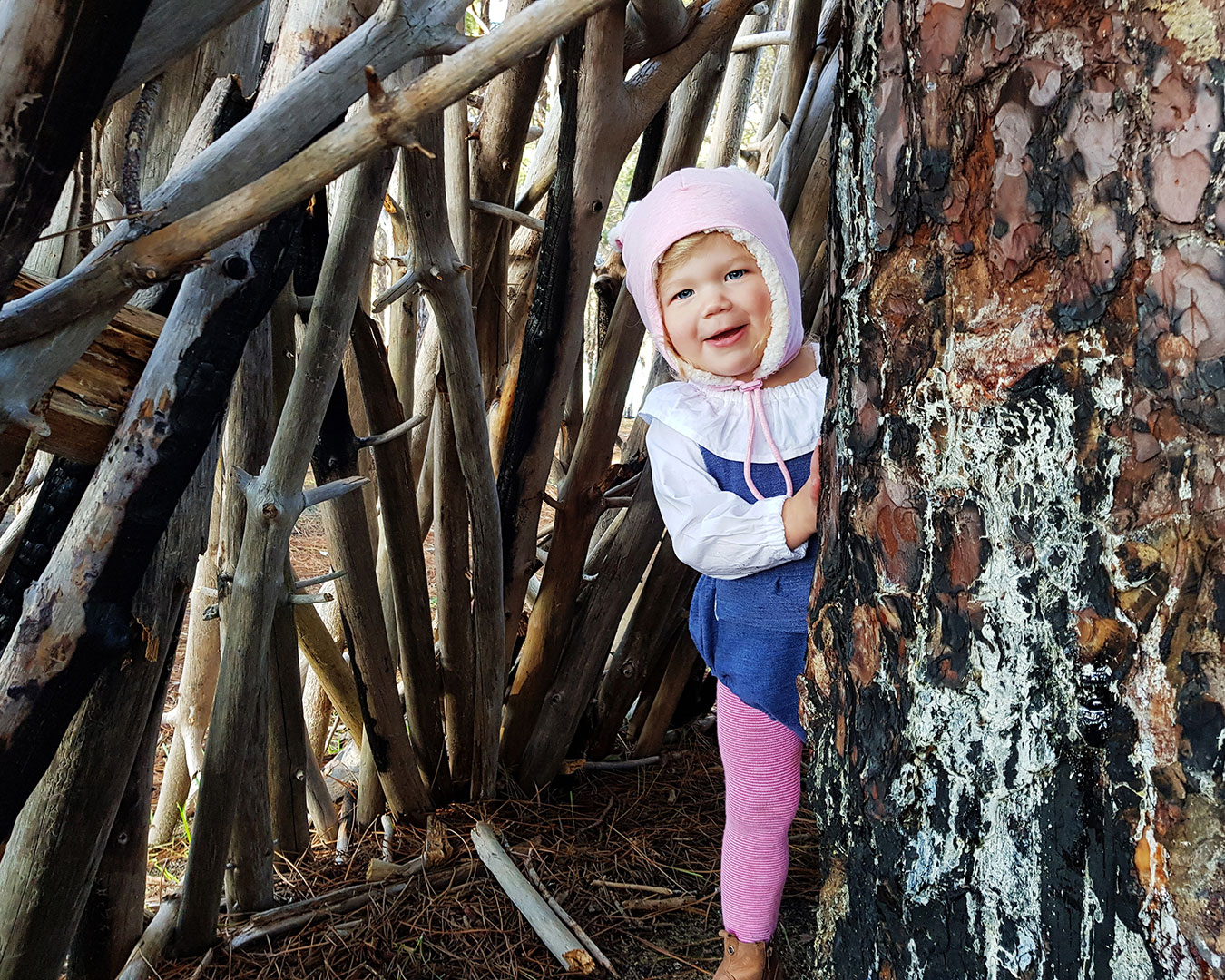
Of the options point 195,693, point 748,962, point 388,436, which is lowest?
point 748,962

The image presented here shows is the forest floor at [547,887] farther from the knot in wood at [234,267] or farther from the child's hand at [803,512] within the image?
the knot in wood at [234,267]

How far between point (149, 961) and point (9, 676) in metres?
0.72

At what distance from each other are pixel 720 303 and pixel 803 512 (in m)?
0.32

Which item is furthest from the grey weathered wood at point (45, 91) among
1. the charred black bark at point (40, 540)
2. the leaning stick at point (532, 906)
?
the leaning stick at point (532, 906)

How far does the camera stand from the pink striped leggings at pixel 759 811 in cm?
149

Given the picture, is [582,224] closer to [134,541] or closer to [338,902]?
[134,541]

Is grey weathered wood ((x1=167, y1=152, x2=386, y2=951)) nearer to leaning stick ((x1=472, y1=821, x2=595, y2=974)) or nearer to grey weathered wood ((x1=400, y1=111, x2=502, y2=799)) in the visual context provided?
grey weathered wood ((x1=400, y1=111, x2=502, y2=799))

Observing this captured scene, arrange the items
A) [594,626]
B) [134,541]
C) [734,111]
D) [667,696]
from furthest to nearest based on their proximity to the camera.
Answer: [734,111] → [667,696] → [594,626] → [134,541]

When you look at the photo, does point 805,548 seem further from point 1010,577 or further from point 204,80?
point 204,80

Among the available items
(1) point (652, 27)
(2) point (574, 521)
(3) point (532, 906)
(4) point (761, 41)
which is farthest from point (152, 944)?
(4) point (761, 41)

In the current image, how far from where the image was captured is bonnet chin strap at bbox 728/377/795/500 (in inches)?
54.1

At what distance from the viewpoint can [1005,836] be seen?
0.83m

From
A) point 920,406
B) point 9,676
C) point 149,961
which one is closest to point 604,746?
point 149,961

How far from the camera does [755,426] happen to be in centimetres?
140
